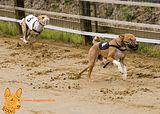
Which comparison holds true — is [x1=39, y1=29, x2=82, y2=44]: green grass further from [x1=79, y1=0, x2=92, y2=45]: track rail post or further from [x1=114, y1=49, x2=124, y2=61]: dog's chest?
[x1=114, y1=49, x2=124, y2=61]: dog's chest

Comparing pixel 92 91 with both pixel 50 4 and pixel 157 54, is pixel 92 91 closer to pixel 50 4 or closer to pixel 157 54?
pixel 157 54

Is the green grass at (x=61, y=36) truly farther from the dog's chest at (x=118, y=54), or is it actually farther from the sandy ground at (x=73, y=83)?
the dog's chest at (x=118, y=54)

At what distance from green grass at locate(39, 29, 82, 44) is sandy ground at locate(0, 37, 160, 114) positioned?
51 centimetres

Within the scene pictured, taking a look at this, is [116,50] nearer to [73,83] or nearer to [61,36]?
[73,83]

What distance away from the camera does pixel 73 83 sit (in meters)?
8.26

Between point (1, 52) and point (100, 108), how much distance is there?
5307 millimetres

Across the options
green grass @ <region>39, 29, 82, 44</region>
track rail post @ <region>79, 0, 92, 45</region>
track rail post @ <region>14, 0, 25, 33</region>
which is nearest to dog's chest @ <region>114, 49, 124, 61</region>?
track rail post @ <region>79, 0, 92, 45</region>

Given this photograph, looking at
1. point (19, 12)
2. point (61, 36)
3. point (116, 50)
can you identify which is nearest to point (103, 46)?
point (116, 50)

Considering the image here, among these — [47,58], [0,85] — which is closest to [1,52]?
[47,58]

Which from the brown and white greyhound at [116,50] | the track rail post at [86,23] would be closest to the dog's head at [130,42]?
the brown and white greyhound at [116,50]

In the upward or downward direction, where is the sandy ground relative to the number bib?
downward

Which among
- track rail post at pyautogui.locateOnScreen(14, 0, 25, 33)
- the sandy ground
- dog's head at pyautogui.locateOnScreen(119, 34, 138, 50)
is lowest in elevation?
the sandy ground

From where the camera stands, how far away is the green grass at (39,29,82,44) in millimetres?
12163

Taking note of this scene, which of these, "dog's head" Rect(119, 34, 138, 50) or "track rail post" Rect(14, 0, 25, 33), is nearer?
"dog's head" Rect(119, 34, 138, 50)
